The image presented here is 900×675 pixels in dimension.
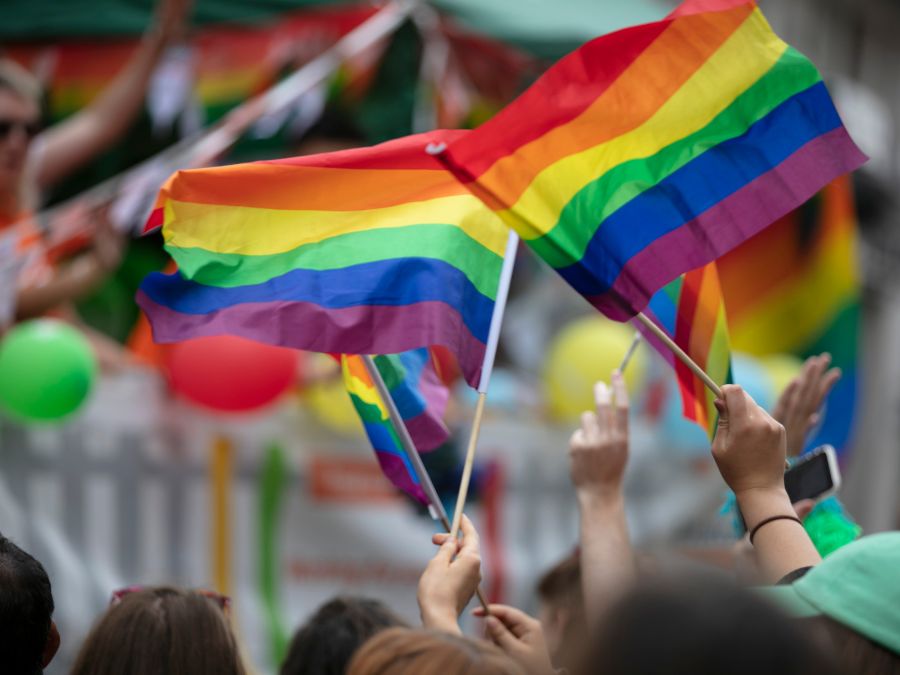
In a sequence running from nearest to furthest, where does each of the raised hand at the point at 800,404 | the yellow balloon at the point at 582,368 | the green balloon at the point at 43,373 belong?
the raised hand at the point at 800,404
the green balloon at the point at 43,373
the yellow balloon at the point at 582,368

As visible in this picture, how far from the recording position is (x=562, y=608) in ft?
11.4

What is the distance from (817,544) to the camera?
2.96m

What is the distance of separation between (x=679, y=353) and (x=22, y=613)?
1.30 metres

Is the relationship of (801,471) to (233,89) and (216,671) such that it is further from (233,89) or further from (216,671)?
(233,89)

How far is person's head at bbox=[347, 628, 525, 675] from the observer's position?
180 cm

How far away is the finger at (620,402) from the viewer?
3.07 m

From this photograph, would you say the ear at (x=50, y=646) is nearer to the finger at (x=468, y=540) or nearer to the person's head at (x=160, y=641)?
the person's head at (x=160, y=641)

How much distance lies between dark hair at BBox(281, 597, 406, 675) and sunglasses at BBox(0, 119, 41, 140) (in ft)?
9.23

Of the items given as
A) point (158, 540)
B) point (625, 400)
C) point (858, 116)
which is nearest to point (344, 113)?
point (158, 540)

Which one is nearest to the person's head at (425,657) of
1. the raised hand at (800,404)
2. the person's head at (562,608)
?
the person's head at (562,608)

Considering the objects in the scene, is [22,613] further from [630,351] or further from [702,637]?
[630,351]

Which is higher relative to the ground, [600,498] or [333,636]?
[600,498]

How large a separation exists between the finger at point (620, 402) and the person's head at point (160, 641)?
1008 millimetres

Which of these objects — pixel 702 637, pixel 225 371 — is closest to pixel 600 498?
pixel 702 637
